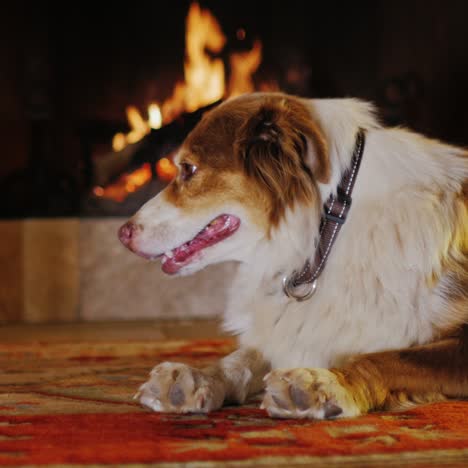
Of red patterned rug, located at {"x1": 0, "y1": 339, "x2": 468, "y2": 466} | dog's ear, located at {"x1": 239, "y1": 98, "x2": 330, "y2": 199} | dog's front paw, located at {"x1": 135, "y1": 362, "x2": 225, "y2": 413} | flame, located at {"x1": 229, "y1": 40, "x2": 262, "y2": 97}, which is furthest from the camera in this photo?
flame, located at {"x1": 229, "y1": 40, "x2": 262, "y2": 97}

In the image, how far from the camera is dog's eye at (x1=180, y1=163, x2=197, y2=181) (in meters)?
1.84

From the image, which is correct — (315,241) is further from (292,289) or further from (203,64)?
(203,64)

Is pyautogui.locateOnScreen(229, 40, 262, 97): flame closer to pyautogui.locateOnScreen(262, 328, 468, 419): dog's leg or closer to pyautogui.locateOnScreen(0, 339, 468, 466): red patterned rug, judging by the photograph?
pyautogui.locateOnScreen(0, 339, 468, 466): red patterned rug

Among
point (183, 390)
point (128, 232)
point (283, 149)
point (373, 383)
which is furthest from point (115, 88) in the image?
point (373, 383)

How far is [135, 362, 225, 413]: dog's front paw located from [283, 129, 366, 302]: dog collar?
0.33 m

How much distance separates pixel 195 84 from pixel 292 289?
2.14 metres

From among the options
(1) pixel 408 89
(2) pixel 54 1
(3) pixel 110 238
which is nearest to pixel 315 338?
(3) pixel 110 238

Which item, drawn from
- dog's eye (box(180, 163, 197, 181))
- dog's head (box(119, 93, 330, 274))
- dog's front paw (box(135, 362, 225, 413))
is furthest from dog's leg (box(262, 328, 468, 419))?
dog's eye (box(180, 163, 197, 181))

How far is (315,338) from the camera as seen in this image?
1.70m

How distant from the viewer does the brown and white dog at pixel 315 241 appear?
5.12 feet

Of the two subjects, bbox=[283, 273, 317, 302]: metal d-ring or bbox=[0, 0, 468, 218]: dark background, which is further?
bbox=[0, 0, 468, 218]: dark background

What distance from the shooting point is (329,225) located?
1711 millimetres

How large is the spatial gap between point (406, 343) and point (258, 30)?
2.41 m

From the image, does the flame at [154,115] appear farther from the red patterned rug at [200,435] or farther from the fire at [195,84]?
the red patterned rug at [200,435]
